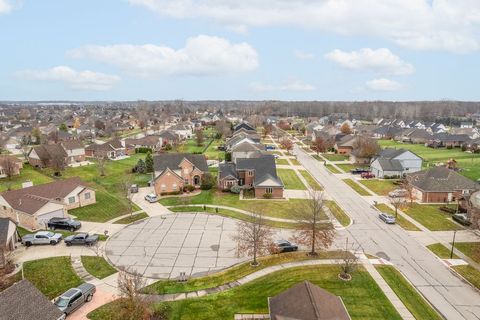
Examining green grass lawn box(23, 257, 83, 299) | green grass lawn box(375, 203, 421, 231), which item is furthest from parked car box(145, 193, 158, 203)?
green grass lawn box(375, 203, 421, 231)

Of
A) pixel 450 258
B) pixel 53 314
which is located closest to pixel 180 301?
pixel 53 314

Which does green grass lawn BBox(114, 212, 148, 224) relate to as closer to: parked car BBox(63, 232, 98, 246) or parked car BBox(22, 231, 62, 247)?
parked car BBox(63, 232, 98, 246)

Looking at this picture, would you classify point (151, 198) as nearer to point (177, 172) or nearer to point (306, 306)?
point (177, 172)

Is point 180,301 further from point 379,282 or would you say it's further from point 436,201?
point 436,201

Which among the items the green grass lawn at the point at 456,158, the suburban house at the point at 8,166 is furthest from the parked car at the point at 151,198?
the green grass lawn at the point at 456,158

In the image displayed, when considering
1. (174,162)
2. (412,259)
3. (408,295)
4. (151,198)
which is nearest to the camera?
(408,295)

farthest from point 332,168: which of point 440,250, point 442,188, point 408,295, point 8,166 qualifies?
point 8,166

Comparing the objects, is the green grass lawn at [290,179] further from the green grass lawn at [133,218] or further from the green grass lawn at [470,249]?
the green grass lawn at [470,249]
